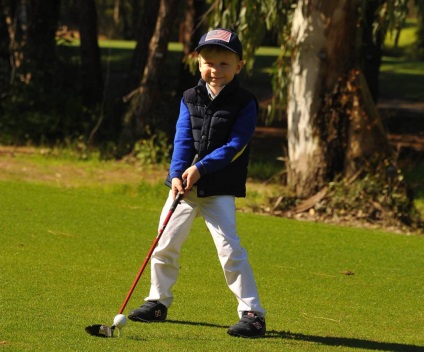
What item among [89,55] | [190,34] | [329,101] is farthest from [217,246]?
[89,55]

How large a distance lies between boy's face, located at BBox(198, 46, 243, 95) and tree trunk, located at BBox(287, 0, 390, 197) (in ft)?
22.5

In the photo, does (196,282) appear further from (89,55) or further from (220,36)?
(89,55)

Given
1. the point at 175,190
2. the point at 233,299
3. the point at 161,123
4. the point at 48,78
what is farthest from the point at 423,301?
the point at 48,78

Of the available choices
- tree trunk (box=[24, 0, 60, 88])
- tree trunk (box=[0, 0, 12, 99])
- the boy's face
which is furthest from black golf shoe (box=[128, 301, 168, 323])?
tree trunk (box=[0, 0, 12, 99])

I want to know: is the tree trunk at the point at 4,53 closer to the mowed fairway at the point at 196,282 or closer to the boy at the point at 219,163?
the mowed fairway at the point at 196,282

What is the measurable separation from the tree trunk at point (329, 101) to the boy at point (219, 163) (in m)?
6.81

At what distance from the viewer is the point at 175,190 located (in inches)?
255

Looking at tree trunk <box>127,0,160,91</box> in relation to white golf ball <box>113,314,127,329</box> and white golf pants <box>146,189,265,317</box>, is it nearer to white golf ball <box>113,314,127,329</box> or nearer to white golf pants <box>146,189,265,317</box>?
white golf pants <box>146,189,265,317</box>

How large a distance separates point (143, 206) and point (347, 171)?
103 inches

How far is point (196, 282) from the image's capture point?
8336mm

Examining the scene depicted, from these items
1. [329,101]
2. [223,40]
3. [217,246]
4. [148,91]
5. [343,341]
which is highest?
[223,40]

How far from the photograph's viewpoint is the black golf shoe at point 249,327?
253 inches

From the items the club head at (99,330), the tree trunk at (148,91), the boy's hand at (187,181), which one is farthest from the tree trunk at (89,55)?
the club head at (99,330)

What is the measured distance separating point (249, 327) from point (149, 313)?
686 mm
